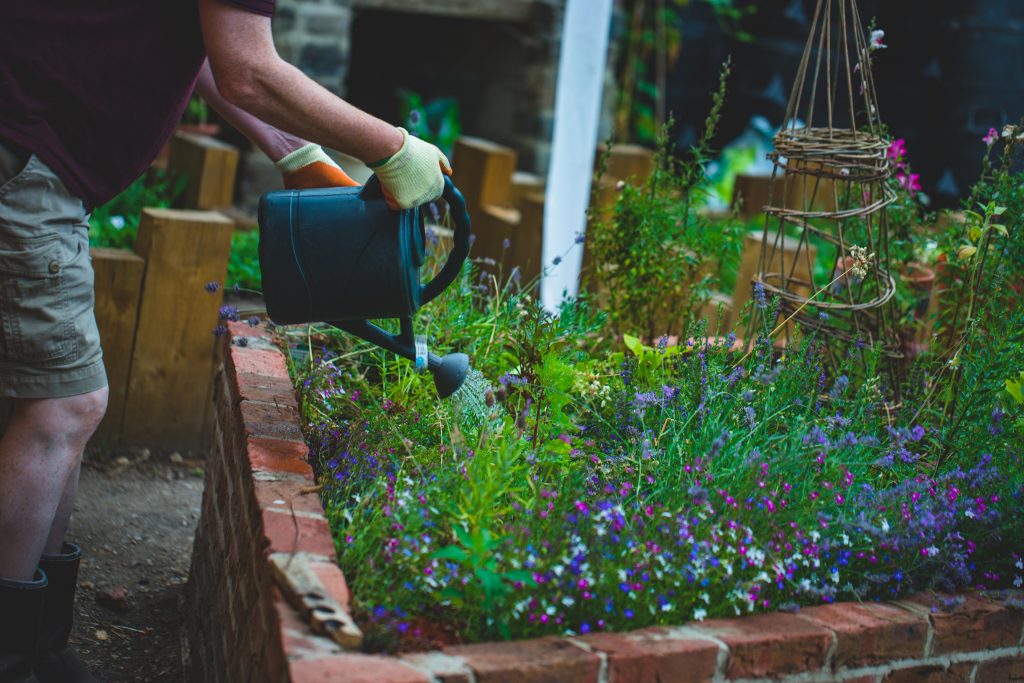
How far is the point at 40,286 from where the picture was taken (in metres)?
1.98

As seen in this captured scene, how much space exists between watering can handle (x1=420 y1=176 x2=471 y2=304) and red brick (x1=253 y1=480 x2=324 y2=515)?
0.44 metres

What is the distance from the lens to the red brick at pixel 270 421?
2334 mm

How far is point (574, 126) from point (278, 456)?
1893 mm

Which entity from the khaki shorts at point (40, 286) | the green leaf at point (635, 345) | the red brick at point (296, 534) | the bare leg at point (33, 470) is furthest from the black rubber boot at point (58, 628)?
the green leaf at point (635, 345)

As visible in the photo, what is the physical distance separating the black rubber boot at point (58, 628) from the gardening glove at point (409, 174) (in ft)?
3.28

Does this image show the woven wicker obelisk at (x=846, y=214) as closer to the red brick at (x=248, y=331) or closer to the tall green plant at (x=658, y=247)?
the tall green plant at (x=658, y=247)

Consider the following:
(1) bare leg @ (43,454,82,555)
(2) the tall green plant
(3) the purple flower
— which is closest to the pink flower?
(2) the tall green plant

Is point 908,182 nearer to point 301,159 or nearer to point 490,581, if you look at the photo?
point 301,159

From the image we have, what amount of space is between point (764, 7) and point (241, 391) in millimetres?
5492

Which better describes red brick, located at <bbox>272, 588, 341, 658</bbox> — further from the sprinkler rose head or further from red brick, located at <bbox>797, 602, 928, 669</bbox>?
red brick, located at <bbox>797, 602, 928, 669</bbox>

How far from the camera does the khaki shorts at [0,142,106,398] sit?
194 cm

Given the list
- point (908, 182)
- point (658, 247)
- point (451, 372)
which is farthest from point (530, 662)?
point (908, 182)

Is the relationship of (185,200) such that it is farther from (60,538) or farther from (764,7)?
(764,7)

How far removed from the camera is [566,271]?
3586 mm
